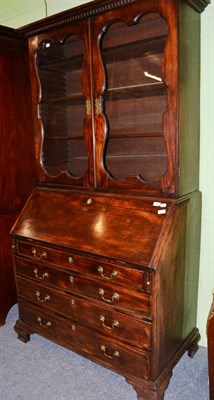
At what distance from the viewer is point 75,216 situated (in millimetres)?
1865

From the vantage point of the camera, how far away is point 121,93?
6.09ft

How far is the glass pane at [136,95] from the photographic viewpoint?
1.83 metres

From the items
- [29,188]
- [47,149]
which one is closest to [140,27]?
[47,149]

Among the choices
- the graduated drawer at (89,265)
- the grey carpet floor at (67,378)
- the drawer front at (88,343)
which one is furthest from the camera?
the grey carpet floor at (67,378)

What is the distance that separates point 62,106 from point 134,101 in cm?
52

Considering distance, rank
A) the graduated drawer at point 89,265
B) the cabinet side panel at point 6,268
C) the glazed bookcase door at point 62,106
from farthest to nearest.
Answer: the cabinet side panel at point 6,268, the glazed bookcase door at point 62,106, the graduated drawer at point 89,265

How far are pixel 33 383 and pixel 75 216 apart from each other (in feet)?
3.22

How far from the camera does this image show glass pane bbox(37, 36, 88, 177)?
204cm

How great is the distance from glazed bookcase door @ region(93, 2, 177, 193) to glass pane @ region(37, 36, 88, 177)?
205 millimetres

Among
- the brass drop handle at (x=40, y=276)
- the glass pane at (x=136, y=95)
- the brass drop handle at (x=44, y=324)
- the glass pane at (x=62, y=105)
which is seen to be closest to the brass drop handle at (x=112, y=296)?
the brass drop handle at (x=40, y=276)

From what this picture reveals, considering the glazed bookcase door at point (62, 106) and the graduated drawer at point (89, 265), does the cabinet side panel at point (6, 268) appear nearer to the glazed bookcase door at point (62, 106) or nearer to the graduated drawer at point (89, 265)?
the graduated drawer at point (89, 265)

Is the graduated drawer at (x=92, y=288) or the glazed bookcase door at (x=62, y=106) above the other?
the glazed bookcase door at (x=62, y=106)

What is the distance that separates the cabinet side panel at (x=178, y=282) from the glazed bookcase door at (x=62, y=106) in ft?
1.99

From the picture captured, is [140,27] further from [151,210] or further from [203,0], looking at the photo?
[151,210]
